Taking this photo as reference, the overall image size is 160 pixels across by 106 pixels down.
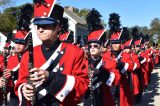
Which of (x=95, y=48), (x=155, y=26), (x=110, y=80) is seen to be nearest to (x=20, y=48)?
(x=95, y=48)

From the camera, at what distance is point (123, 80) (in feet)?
33.4

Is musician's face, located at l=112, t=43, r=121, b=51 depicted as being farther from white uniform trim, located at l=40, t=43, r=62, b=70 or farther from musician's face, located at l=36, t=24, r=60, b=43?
musician's face, located at l=36, t=24, r=60, b=43

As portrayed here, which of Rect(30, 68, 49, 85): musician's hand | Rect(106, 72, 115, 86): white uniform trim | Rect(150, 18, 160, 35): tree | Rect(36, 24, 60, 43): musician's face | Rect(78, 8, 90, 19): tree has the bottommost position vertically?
Rect(106, 72, 115, 86): white uniform trim

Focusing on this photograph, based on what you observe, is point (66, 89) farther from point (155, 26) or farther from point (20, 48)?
point (155, 26)

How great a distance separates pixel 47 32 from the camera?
13.8 ft

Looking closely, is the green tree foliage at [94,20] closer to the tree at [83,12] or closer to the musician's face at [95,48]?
the musician's face at [95,48]

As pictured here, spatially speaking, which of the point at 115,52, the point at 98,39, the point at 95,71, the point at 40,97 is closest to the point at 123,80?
the point at 115,52

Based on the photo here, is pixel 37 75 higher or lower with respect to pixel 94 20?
lower

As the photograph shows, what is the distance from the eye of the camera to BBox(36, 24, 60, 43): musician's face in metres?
4.19

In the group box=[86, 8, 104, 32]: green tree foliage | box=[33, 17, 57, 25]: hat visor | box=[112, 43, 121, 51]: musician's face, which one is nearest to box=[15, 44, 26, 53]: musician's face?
box=[86, 8, 104, 32]: green tree foliage

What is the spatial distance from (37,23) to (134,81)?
31.9 ft

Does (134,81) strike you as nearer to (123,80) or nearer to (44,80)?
(123,80)

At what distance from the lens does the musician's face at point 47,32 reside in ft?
13.8

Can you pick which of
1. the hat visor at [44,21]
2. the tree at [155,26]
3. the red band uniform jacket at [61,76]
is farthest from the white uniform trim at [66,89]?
the tree at [155,26]
